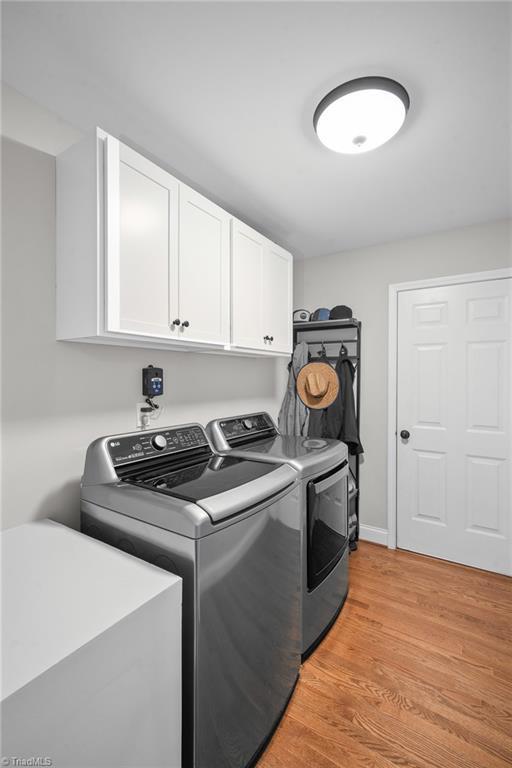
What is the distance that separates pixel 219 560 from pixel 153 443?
2.31 feet

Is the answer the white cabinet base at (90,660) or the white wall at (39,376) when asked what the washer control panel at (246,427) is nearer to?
the white wall at (39,376)

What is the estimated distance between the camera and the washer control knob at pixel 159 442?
165 centimetres

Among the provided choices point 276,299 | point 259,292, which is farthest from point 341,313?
point 259,292

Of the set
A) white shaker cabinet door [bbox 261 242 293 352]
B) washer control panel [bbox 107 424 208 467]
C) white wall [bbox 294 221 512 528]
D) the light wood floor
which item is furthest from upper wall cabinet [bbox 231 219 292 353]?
the light wood floor

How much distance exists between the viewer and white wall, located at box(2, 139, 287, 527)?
53.8 inches

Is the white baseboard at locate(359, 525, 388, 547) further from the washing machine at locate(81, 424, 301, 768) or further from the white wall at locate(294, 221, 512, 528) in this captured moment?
the washing machine at locate(81, 424, 301, 768)

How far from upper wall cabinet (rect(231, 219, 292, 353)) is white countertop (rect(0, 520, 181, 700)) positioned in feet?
4.12

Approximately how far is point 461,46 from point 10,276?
1811 mm

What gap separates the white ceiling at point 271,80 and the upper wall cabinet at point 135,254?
0.24 m

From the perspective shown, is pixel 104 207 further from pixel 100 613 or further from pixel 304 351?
pixel 304 351

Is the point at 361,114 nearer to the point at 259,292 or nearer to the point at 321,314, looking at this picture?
the point at 259,292

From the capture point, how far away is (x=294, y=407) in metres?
3.02

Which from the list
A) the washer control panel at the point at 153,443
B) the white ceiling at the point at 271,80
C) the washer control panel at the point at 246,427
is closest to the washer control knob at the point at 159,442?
the washer control panel at the point at 153,443

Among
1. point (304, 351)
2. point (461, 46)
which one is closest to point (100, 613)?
point (461, 46)
